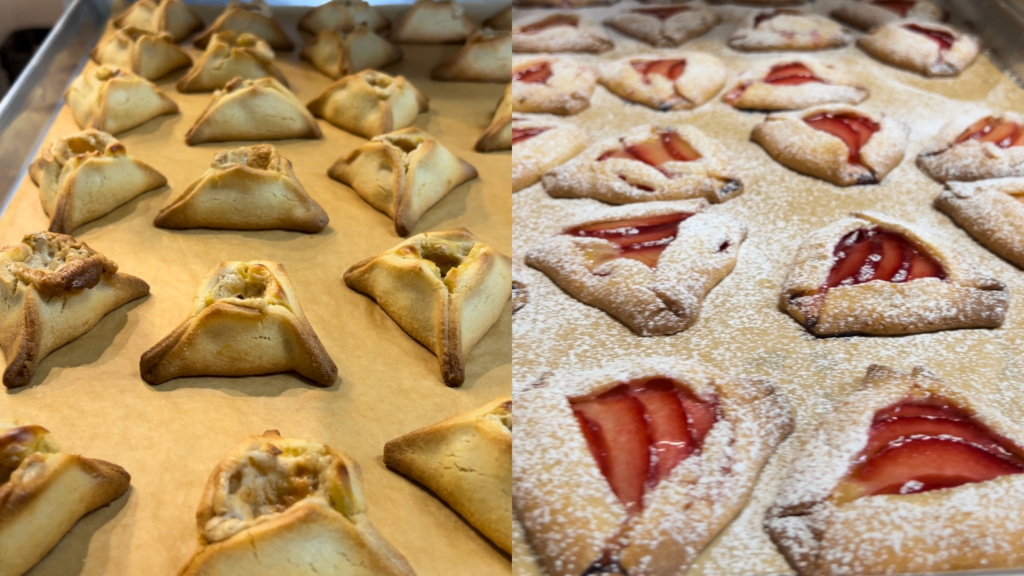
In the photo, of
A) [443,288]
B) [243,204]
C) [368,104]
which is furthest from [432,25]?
[443,288]

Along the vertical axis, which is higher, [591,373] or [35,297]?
[35,297]

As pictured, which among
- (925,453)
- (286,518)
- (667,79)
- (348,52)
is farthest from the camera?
(348,52)

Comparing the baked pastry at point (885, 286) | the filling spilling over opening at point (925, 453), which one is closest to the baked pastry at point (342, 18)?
the baked pastry at point (885, 286)

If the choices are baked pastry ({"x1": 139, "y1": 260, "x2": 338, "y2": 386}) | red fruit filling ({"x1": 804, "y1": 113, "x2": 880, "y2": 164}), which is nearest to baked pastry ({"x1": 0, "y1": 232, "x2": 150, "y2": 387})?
baked pastry ({"x1": 139, "y1": 260, "x2": 338, "y2": 386})

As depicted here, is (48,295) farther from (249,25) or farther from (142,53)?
(249,25)

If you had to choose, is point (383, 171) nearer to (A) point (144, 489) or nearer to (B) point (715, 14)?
(A) point (144, 489)

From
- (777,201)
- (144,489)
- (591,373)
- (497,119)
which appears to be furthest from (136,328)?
(777,201)
